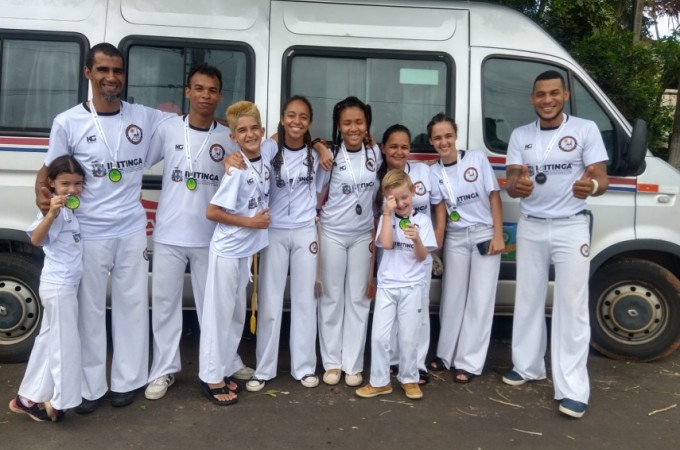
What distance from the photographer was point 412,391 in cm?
426

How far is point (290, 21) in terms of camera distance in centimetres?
471

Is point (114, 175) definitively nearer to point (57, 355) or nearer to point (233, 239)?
point (233, 239)

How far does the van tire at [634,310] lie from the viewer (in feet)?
16.2

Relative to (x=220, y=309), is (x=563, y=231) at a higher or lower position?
higher

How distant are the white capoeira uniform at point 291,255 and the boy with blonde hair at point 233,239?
0.11 metres

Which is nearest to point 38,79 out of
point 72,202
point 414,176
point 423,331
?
point 72,202

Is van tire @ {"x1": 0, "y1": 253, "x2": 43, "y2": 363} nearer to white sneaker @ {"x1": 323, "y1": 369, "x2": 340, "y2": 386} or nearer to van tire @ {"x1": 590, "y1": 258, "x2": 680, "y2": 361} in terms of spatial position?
white sneaker @ {"x1": 323, "y1": 369, "x2": 340, "y2": 386}

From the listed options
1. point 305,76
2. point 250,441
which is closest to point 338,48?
point 305,76

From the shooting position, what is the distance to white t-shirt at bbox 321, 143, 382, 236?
4258 millimetres

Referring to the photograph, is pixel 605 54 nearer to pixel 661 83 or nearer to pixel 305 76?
pixel 661 83

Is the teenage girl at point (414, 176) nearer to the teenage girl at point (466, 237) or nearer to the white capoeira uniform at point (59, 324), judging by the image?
the teenage girl at point (466, 237)

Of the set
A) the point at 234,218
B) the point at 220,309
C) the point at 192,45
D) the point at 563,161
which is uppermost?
the point at 192,45

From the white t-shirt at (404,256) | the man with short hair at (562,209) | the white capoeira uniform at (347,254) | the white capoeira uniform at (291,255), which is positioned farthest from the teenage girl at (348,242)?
the man with short hair at (562,209)

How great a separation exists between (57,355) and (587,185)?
3308mm
